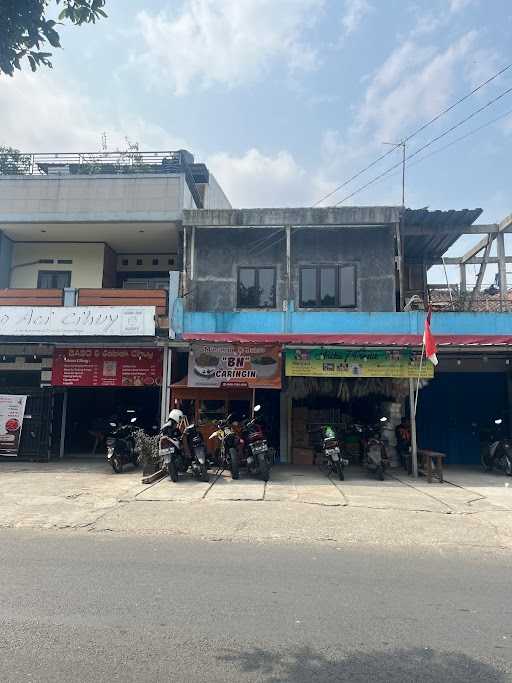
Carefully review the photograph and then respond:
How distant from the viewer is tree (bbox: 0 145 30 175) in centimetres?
1689

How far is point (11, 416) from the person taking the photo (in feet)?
42.7

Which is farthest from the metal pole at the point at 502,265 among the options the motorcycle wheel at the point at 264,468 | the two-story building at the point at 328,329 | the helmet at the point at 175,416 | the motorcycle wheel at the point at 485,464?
the helmet at the point at 175,416

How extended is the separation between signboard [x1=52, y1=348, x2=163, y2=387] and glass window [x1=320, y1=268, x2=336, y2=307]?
18.1 ft

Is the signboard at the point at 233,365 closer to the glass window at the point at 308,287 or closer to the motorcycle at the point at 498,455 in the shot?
the glass window at the point at 308,287

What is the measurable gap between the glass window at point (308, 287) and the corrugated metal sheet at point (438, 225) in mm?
3239

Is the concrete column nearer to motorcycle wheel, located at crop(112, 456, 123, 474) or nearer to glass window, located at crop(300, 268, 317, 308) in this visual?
glass window, located at crop(300, 268, 317, 308)

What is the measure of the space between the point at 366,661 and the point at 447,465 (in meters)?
11.7

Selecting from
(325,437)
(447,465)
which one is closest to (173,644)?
(325,437)

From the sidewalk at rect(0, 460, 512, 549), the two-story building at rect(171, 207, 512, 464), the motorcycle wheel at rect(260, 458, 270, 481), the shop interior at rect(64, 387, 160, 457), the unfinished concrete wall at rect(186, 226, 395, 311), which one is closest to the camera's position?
the sidewalk at rect(0, 460, 512, 549)

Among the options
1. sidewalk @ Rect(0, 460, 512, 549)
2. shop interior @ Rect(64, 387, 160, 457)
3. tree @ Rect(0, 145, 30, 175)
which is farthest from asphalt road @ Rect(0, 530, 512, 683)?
tree @ Rect(0, 145, 30, 175)

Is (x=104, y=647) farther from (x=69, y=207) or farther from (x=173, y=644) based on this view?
(x=69, y=207)

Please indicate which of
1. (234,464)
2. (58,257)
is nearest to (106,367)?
(234,464)

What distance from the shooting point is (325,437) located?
11.0 metres

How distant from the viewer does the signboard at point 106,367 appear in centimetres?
1284
